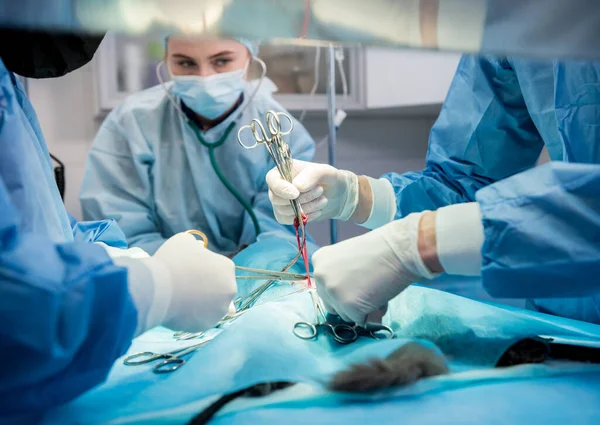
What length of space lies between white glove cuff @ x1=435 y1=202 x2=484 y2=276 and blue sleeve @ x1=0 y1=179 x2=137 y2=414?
44 centimetres

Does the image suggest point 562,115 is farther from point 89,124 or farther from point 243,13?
point 89,124

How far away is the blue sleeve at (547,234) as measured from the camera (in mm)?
707

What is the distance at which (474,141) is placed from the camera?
4.78ft

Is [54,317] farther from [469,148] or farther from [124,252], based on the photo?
[469,148]

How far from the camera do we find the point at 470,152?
4.83 ft

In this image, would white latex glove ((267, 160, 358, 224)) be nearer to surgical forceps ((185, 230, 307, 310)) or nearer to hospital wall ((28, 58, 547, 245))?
surgical forceps ((185, 230, 307, 310))

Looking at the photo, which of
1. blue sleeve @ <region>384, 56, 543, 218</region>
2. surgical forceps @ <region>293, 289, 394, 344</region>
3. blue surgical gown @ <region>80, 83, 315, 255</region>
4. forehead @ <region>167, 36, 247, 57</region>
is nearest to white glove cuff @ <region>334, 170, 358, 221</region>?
blue sleeve @ <region>384, 56, 543, 218</region>

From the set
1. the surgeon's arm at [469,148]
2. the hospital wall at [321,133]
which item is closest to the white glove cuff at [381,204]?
the surgeon's arm at [469,148]

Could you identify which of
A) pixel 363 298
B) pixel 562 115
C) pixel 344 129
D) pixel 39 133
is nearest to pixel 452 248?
pixel 363 298

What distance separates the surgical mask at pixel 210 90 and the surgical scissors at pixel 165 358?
1.24 m

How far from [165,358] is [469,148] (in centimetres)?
102

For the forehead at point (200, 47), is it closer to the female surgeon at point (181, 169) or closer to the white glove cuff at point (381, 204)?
the female surgeon at point (181, 169)

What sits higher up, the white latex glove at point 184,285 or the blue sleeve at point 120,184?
the white latex glove at point 184,285

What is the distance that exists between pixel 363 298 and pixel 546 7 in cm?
47
